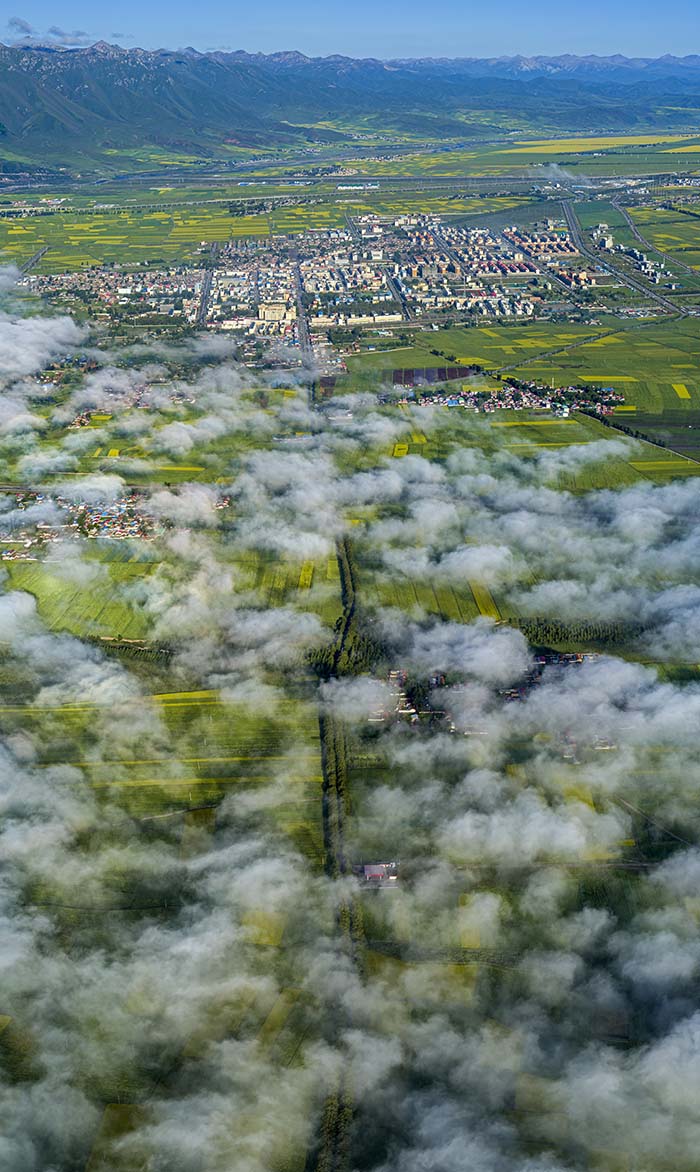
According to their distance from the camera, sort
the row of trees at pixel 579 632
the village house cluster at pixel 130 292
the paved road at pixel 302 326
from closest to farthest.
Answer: the row of trees at pixel 579 632 < the paved road at pixel 302 326 < the village house cluster at pixel 130 292

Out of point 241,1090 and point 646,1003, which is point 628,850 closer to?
point 646,1003

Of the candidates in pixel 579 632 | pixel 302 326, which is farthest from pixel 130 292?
pixel 579 632

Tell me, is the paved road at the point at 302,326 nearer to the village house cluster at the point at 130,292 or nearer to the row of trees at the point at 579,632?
the village house cluster at the point at 130,292

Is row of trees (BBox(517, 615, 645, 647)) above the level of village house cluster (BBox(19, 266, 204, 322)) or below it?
below

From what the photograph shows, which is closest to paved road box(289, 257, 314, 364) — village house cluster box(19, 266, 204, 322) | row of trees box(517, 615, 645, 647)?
village house cluster box(19, 266, 204, 322)

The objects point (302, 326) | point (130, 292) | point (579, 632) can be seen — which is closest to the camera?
point (579, 632)

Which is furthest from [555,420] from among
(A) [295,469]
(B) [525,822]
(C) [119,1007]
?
(C) [119,1007]

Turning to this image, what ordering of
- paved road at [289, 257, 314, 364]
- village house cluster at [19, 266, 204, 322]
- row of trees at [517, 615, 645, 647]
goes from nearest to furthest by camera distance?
row of trees at [517, 615, 645, 647], paved road at [289, 257, 314, 364], village house cluster at [19, 266, 204, 322]

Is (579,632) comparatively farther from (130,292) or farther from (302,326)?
(130,292)

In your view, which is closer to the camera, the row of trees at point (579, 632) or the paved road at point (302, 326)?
the row of trees at point (579, 632)

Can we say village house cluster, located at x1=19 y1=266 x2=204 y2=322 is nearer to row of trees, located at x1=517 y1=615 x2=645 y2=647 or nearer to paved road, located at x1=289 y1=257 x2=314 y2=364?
paved road, located at x1=289 y1=257 x2=314 y2=364

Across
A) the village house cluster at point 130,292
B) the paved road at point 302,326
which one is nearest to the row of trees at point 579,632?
the paved road at point 302,326
